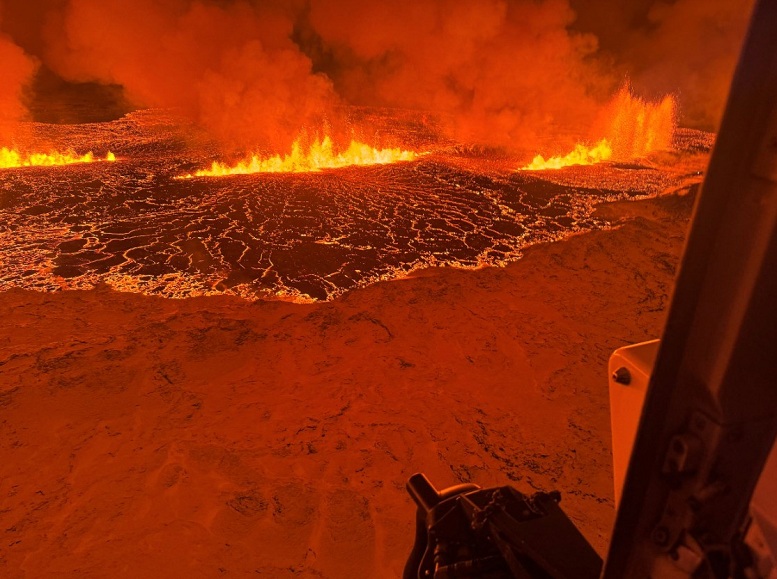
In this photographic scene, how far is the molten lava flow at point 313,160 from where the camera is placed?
47.1ft

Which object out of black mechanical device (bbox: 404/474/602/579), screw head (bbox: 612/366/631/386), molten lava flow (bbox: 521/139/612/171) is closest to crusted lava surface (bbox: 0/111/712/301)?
molten lava flow (bbox: 521/139/612/171)

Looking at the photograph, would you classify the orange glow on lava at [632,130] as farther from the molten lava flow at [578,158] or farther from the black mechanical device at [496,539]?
the black mechanical device at [496,539]

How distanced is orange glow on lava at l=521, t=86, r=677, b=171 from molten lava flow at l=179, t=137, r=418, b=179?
18.8 feet

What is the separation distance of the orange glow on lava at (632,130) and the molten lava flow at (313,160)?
5721 mm

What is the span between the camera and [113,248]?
7930mm

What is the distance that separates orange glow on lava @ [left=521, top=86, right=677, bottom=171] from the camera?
1777 cm

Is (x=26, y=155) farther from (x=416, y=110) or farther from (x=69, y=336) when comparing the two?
(x=416, y=110)

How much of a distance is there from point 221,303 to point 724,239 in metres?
5.65

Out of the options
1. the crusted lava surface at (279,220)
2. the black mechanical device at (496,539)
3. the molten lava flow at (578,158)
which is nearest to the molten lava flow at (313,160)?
the crusted lava surface at (279,220)

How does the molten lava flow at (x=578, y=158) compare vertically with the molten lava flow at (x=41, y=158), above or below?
above

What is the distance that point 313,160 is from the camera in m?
15.6

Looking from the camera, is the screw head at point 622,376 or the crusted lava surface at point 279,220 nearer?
the screw head at point 622,376

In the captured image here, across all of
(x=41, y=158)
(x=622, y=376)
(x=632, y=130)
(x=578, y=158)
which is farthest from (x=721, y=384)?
(x=632, y=130)

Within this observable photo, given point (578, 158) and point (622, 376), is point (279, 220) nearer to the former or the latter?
point (622, 376)
